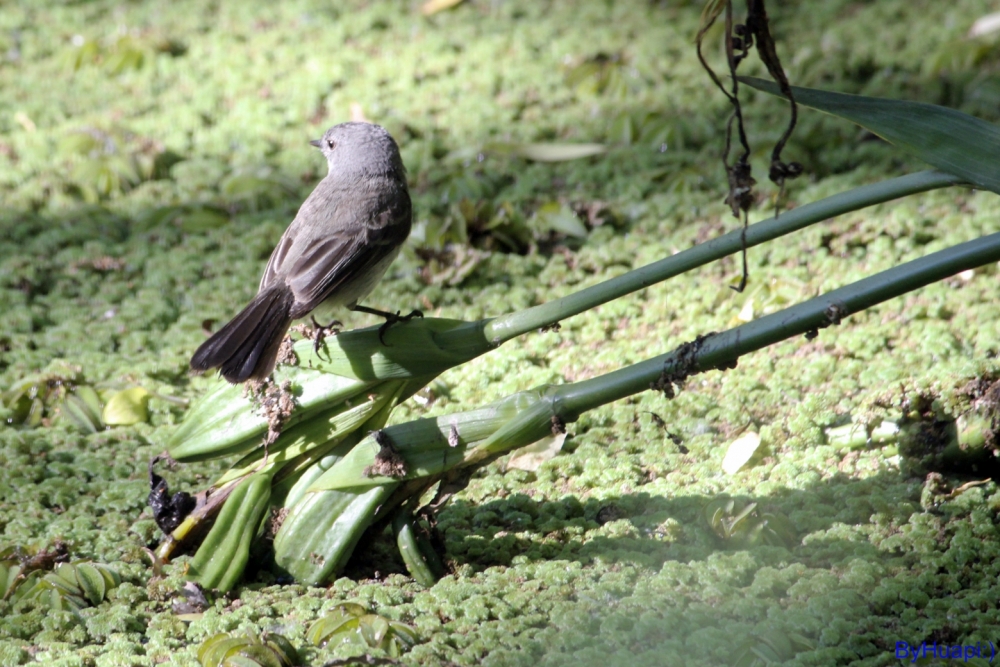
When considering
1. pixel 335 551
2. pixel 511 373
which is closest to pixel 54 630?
pixel 335 551

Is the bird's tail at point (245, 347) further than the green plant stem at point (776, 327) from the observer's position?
Yes

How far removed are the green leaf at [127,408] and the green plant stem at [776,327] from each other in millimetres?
1649

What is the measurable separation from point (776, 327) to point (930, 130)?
22.9 inches

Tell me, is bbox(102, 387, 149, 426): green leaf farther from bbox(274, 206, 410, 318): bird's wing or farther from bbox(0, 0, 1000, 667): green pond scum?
bbox(274, 206, 410, 318): bird's wing

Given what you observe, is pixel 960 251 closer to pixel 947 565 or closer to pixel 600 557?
pixel 947 565

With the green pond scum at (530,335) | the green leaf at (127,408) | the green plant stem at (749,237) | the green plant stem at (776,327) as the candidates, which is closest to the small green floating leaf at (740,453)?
the green pond scum at (530,335)

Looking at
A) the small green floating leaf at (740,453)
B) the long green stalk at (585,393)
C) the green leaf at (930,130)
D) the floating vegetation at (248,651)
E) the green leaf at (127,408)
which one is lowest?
the small green floating leaf at (740,453)

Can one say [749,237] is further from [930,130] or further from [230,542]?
[230,542]

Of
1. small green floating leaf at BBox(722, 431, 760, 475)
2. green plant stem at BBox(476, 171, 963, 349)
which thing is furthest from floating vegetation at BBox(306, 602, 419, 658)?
small green floating leaf at BBox(722, 431, 760, 475)

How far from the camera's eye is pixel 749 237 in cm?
218

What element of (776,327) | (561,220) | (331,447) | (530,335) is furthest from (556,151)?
(776,327)

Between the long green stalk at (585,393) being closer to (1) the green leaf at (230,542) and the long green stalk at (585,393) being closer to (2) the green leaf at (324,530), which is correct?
(2) the green leaf at (324,530)

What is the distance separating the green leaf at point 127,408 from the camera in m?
3.27

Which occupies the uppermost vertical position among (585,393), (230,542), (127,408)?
(585,393)
